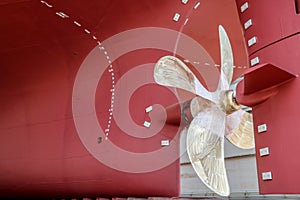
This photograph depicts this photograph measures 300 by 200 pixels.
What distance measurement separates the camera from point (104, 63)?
2.61 metres

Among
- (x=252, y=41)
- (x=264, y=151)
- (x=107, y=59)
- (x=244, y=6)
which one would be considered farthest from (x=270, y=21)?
(x=107, y=59)

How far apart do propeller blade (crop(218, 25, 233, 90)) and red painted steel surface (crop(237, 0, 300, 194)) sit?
0.54 m

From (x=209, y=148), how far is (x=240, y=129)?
548 mm

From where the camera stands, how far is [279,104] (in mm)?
1692

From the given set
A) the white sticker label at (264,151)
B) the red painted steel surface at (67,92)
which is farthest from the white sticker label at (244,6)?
the white sticker label at (264,151)

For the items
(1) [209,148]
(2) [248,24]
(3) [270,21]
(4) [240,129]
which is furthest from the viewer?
(4) [240,129]

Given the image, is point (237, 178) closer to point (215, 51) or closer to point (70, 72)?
point (215, 51)

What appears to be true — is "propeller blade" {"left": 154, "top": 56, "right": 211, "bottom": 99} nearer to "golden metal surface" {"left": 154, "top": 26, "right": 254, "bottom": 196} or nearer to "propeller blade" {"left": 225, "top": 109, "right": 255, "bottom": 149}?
"golden metal surface" {"left": 154, "top": 26, "right": 254, "bottom": 196}

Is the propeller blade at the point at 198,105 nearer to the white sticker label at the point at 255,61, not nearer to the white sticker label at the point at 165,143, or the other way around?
the white sticker label at the point at 165,143

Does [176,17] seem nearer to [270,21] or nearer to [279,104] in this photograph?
[270,21]

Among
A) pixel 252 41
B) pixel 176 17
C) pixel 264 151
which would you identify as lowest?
pixel 264 151

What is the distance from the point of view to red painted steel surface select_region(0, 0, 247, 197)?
245 cm

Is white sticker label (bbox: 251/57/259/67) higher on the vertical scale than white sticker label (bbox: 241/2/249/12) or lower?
lower

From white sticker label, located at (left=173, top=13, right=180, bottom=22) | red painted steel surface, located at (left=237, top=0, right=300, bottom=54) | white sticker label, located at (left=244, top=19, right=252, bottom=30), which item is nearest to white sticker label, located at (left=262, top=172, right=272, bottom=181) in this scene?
red painted steel surface, located at (left=237, top=0, right=300, bottom=54)
